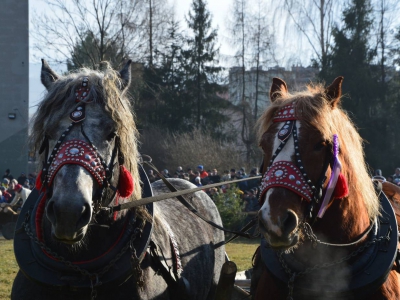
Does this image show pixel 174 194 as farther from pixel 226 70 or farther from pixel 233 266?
pixel 226 70

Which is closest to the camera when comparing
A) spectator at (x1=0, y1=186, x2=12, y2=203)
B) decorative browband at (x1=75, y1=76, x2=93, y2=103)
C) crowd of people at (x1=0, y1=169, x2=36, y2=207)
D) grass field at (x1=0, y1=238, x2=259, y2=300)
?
decorative browband at (x1=75, y1=76, x2=93, y2=103)

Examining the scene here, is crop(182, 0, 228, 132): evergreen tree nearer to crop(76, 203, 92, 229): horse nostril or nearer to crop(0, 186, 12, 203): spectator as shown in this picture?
crop(0, 186, 12, 203): spectator

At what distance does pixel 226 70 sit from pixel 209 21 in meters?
2.96

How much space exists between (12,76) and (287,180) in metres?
27.5

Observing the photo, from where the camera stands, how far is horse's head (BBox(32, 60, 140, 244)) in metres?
2.98

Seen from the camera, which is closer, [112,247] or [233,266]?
[112,247]

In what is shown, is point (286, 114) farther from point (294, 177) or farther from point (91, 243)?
point (91, 243)

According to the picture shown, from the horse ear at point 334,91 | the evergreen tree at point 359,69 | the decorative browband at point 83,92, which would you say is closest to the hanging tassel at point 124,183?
the decorative browband at point 83,92

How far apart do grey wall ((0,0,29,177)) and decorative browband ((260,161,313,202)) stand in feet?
88.0

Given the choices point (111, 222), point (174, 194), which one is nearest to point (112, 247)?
point (111, 222)

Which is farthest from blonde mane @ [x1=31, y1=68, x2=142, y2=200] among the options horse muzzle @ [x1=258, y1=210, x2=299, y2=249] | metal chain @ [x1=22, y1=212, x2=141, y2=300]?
horse muzzle @ [x1=258, y1=210, x2=299, y2=249]

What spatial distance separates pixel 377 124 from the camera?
27266 mm

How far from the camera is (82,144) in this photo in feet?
10.5

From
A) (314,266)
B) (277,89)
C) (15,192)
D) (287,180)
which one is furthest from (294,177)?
(15,192)
